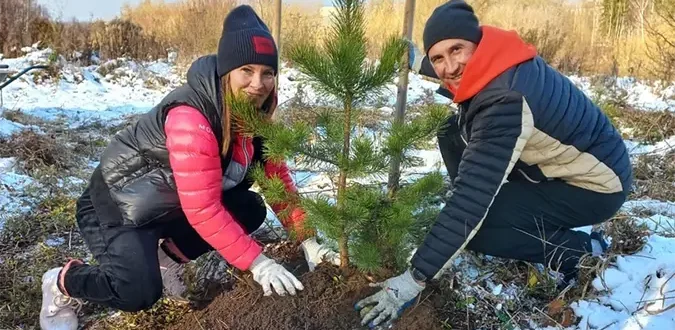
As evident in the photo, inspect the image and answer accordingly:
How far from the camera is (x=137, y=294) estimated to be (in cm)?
185

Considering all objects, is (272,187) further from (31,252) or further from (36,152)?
(36,152)

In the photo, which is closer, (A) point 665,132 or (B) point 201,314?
(B) point 201,314

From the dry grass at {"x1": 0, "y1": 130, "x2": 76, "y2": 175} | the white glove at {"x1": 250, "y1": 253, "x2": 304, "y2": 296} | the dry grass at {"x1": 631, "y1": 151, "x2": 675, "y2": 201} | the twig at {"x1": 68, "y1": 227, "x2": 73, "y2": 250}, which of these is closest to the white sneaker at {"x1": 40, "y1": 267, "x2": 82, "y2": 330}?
the twig at {"x1": 68, "y1": 227, "x2": 73, "y2": 250}

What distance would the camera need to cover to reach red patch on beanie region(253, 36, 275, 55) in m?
1.72

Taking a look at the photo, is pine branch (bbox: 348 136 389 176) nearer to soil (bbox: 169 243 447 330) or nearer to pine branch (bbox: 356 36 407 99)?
pine branch (bbox: 356 36 407 99)

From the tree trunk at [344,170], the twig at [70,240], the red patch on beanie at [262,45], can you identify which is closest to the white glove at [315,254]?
the tree trunk at [344,170]

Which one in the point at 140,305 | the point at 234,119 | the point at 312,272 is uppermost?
the point at 234,119

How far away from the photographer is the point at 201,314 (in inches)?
70.0

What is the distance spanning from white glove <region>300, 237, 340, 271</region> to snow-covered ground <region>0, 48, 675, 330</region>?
1.62 feet

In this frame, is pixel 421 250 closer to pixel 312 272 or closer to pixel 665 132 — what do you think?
pixel 312 272

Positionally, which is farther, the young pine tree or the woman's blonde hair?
the woman's blonde hair

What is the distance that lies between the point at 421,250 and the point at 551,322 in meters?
0.61

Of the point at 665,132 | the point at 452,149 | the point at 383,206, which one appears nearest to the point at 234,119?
the point at 383,206

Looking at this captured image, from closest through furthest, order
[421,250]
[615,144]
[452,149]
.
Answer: [421,250] < [615,144] < [452,149]
